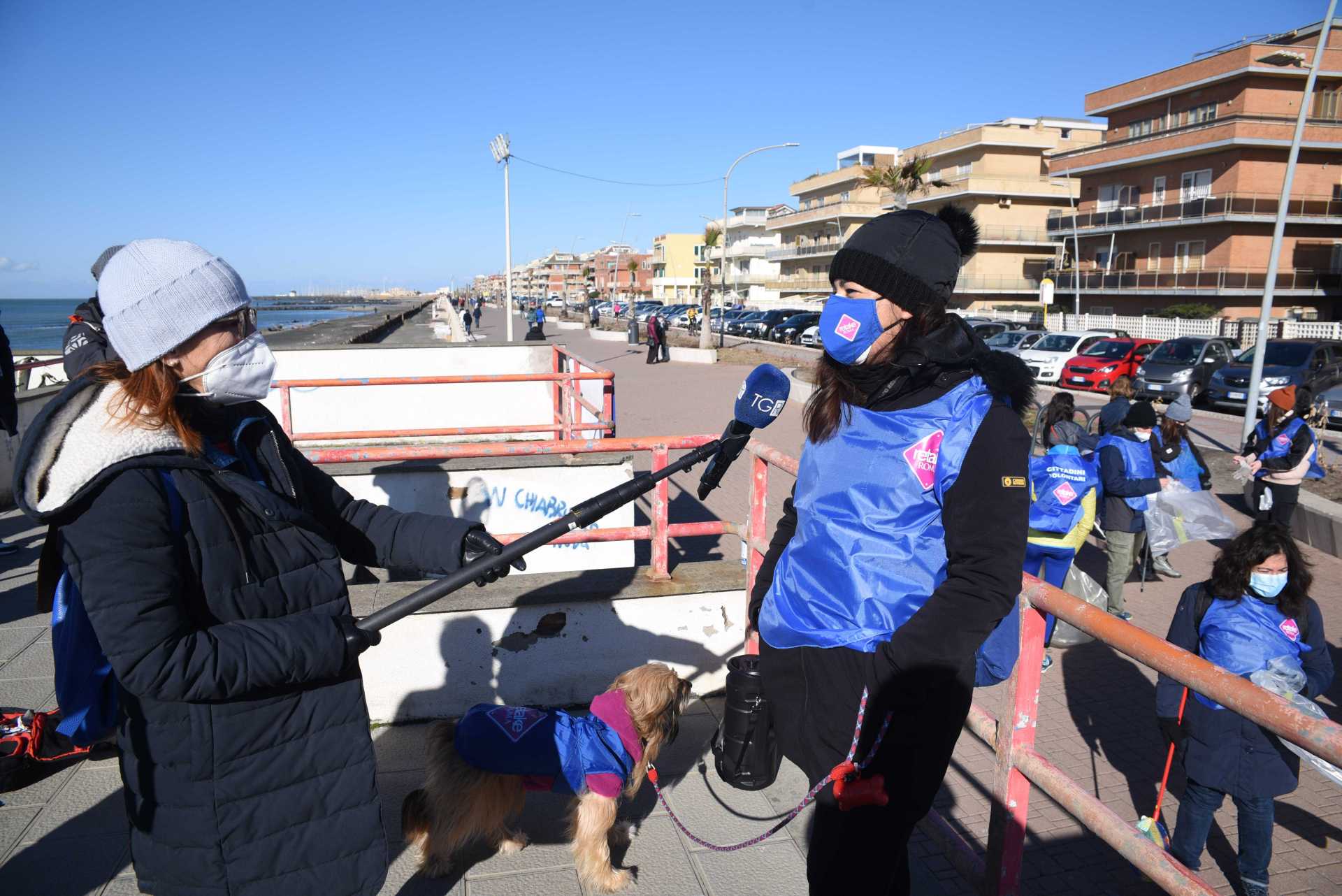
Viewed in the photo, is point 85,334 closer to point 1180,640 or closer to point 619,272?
point 1180,640

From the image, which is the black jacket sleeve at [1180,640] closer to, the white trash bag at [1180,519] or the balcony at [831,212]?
the white trash bag at [1180,519]

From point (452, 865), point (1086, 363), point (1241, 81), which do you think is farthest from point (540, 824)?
point (1241, 81)

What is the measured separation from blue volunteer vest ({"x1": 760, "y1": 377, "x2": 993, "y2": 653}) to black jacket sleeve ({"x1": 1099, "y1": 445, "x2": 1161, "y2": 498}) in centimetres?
555

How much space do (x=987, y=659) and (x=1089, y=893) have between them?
1.76 meters

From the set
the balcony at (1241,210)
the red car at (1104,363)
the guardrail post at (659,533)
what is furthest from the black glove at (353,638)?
the balcony at (1241,210)

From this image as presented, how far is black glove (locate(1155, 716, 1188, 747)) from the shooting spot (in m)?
3.25

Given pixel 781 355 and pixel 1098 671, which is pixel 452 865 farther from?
pixel 781 355

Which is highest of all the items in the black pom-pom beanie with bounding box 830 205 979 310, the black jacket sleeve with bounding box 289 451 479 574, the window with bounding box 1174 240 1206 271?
the window with bounding box 1174 240 1206 271

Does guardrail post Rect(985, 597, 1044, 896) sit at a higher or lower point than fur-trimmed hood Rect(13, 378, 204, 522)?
lower

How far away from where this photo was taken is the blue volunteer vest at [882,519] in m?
1.78

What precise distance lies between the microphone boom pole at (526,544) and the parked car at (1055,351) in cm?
2419

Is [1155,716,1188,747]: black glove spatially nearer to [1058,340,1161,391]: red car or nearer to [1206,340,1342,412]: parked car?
[1206,340,1342,412]: parked car

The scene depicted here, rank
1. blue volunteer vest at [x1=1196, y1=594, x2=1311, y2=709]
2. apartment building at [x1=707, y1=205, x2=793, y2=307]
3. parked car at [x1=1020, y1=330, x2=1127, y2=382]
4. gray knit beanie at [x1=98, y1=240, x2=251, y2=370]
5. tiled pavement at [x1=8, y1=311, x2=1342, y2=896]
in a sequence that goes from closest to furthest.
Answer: gray knit beanie at [x1=98, y1=240, x2=251, y2=370], tiled pavement at [x1=8, y1=311, x2=1342, y2=896], blue volunteer vest at [x1=1196, y1=594, x2=1311, y2=709], parked car at [x1=1020, y1=330, x2=1127, y2=382], apartment building at [x1=707, y1=205, x2=793, y2=307]

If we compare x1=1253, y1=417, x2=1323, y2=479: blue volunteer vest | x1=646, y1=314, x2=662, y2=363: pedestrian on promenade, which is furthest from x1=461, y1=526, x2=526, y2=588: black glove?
x1=646, y1=314, x2=662, y2=363: pedestrian on promenade
